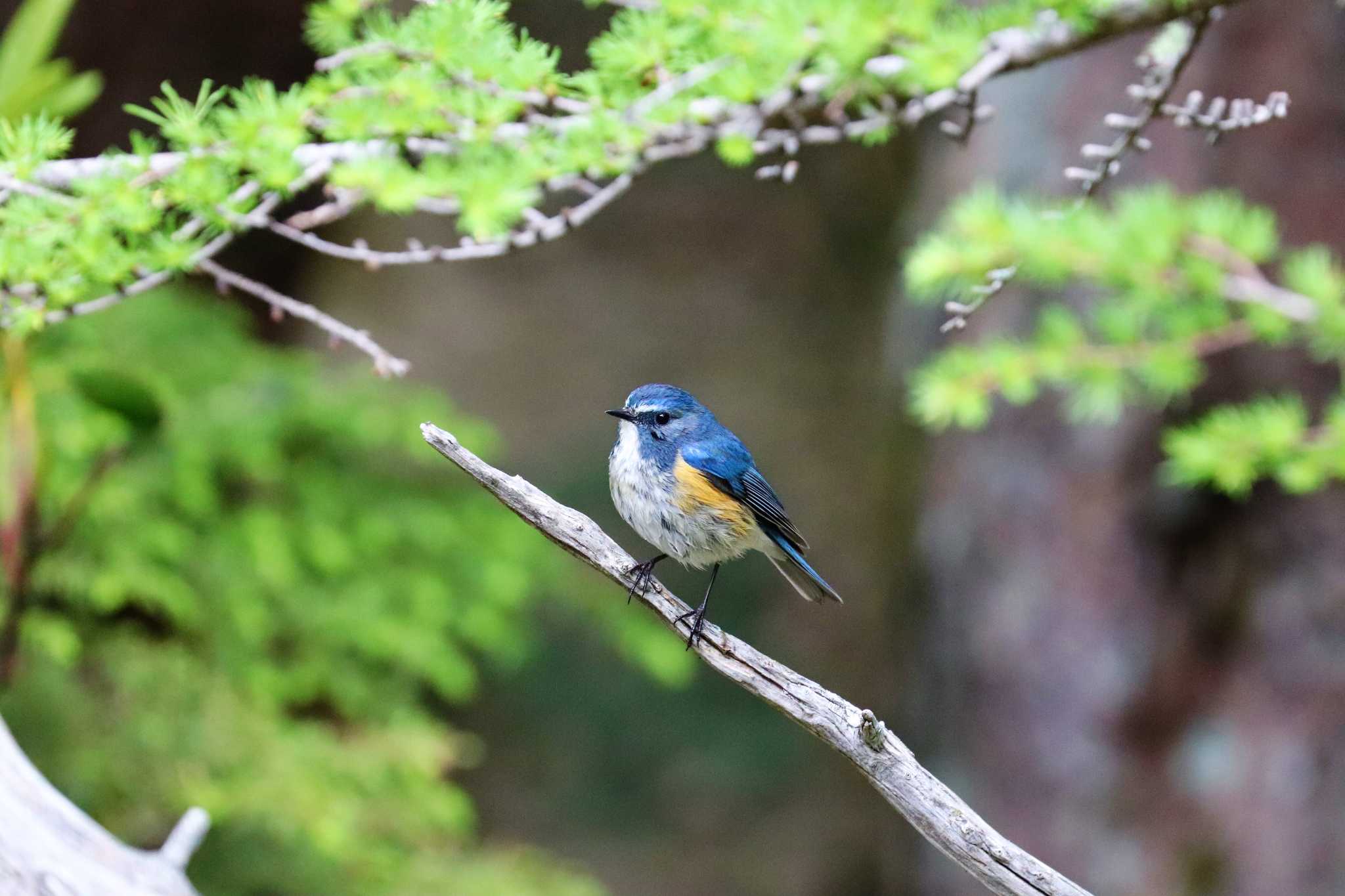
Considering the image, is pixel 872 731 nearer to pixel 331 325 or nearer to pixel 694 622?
pixel 694 622

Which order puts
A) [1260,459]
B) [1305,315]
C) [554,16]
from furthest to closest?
[554,16]
[1260,459]
[1305,315]

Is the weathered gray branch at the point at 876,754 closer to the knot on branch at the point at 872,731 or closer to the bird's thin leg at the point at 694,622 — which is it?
the knot on branch at the point at 872,731

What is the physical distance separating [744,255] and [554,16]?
1951 millimetres

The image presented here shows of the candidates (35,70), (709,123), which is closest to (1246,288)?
(709,123)

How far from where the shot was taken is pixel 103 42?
547cm

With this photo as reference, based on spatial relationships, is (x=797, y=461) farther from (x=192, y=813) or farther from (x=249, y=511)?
(x=192, y=813)

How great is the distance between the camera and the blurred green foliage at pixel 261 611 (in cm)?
332

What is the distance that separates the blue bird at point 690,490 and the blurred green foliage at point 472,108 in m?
0.70

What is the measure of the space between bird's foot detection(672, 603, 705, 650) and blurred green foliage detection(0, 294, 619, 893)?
1.41 metres

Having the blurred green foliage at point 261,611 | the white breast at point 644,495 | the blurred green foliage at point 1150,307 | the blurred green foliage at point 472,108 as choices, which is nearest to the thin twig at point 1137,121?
the blurred green foliage at point 1150,307

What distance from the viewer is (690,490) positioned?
242 cm

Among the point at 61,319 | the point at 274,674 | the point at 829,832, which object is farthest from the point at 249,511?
the point at 829,832

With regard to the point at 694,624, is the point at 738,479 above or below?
above

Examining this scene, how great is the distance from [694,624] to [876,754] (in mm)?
387
